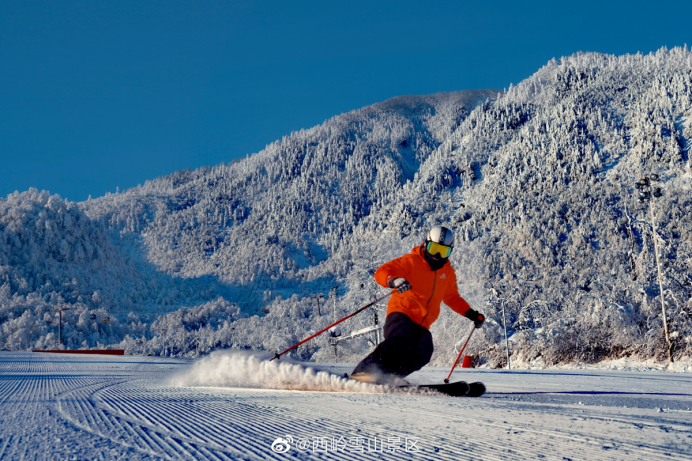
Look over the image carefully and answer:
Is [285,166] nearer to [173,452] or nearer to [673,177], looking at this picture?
[673,177]

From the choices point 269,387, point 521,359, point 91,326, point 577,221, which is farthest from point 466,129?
point 269,387

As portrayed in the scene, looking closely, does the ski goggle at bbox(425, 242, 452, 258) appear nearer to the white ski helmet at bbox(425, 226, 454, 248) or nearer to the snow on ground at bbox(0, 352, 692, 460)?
the white ski helmet at bbox(425, 226, 454, 248)

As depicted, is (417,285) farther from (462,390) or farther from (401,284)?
(462,390)

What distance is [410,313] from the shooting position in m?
5.05

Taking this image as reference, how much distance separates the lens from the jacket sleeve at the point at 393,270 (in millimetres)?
4879

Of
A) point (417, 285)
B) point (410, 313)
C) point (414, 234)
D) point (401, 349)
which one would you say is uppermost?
point (414, 234)

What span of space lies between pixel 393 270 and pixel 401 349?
814 mm

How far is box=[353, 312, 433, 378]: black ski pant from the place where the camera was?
16.2 feet

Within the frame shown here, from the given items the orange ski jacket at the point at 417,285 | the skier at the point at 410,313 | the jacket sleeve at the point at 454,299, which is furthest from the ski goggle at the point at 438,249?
the jacket sleeve at the point at 454,299

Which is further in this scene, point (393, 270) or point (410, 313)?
point (410, 313)

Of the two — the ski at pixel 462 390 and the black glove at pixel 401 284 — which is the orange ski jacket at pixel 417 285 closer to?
the black glove at pixel 401 284

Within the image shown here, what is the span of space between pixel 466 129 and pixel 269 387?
479 feet

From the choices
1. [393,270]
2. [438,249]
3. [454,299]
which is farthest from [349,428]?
[454,299]

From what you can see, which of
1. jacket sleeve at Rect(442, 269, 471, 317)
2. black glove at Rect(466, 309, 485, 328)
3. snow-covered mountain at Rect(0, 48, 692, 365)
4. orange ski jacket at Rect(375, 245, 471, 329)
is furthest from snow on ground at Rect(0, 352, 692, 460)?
snow-covered mountain at Rect(0, 48, 692, 365)
